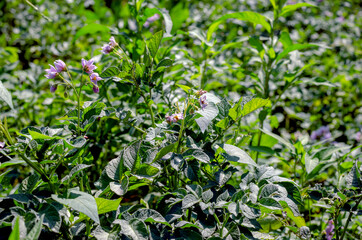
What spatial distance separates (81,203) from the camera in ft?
2.59

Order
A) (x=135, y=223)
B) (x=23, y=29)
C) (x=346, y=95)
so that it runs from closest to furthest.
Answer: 1. (x=135, y=223)
2. (x=346, y=95)
3. (x=23, y=29)

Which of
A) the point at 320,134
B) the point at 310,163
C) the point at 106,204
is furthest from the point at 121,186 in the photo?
the point at 320,134

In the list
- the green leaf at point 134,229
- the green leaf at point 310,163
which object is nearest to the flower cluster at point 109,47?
the green leaf at point 134,229

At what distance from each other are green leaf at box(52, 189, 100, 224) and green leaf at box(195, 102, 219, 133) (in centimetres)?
35

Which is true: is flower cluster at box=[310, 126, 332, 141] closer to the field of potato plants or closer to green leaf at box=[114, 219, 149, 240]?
the field of potato plants

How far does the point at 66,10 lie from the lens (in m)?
4.04

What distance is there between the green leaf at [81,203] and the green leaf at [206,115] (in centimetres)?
35

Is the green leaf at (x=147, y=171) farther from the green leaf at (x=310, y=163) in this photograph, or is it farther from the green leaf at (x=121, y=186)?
the green leaf at (x=310, y=163)

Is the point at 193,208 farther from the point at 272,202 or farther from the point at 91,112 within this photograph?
the point at 91,112

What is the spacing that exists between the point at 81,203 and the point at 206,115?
416 mm

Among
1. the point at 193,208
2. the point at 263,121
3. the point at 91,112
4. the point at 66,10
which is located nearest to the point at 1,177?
the point at 91,112

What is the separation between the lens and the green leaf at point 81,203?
0.76 meters

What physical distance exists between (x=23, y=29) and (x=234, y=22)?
7.10 ft

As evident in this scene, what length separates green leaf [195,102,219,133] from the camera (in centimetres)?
92
